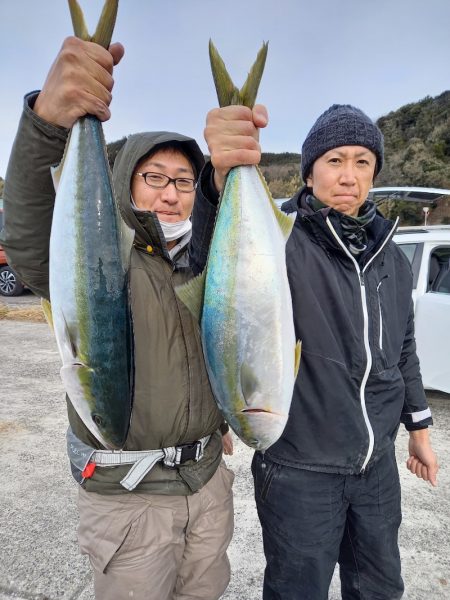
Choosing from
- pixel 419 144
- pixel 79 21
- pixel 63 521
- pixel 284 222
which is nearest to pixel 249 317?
pixel 284 222

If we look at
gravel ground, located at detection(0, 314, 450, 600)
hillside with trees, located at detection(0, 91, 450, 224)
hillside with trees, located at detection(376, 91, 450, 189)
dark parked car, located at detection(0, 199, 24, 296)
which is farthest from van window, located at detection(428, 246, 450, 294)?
hillside with trees, located at detection(376, 91, 450, 189)

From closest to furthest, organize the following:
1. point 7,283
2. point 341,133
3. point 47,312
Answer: point 47,312, point 341,133, point 7,283

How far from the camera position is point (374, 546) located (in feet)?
5.85

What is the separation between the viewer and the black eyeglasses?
179 cm

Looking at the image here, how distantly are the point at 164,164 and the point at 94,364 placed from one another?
925mm

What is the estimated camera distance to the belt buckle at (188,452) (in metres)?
1.66

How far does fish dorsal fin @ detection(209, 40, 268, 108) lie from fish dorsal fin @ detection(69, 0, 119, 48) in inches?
11.8

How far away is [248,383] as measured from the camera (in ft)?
4.34

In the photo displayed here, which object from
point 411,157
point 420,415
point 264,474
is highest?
point 411,157

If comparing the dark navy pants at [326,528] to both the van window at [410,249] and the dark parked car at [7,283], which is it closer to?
the van window at [410,249]

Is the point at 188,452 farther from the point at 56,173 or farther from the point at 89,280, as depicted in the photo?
the point at 56,173

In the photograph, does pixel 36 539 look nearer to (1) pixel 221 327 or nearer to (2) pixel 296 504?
(2) pixel 296 504

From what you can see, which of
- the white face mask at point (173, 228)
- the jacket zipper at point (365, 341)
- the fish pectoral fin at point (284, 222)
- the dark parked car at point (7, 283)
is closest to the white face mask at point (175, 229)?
the white face mask at point (173, 228)

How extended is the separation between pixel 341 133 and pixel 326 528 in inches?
61.9
